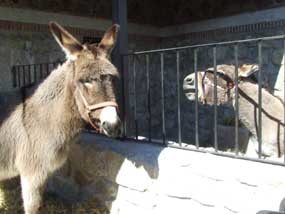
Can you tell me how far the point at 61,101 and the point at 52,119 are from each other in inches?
7.2

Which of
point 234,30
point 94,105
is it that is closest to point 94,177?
point 94,105

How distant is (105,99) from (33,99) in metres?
0.89

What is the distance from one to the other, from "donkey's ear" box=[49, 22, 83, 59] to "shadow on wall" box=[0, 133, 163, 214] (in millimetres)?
1094

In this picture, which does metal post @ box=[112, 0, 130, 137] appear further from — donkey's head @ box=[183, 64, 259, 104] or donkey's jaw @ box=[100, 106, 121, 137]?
donkey's jaw @ box=[100, 106, 121, 137]

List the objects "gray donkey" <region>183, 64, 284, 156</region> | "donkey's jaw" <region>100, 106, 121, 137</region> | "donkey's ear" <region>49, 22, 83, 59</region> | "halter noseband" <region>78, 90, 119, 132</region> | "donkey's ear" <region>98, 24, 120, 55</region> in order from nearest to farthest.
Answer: "donkey's jaw" <region>100, 106, 121, 137</region> < "halter noseband" <region>78, 90, 119, 132</region> < "donkey's ear" <region>49, 22, 83, 59</region> < "donkey's ear" <region>98, 24, 120, 55</region> < "gray donkey" <region>183, 64, 284, 156</region>

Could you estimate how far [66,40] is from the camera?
10.0 ft

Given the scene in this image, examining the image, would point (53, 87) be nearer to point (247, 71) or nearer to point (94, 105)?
point (94, 105)

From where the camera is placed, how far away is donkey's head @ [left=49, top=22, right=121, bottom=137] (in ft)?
9.41

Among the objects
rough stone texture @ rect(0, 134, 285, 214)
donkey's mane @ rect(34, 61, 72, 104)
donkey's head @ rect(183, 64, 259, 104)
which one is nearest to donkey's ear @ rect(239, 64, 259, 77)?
donkey's head @ rect(183, 64, 259, 104)

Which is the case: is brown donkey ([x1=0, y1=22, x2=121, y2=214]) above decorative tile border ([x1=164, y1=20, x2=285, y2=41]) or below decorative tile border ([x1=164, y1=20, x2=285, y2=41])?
below

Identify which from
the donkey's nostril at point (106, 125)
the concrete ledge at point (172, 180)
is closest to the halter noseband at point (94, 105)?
the donkey's nostril at point (106, 125)

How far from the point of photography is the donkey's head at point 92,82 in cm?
287

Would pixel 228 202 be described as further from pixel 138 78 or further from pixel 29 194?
pixel 138 78

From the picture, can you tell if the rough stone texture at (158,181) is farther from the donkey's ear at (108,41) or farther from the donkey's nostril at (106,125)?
the donkey's ear at (108,41)
